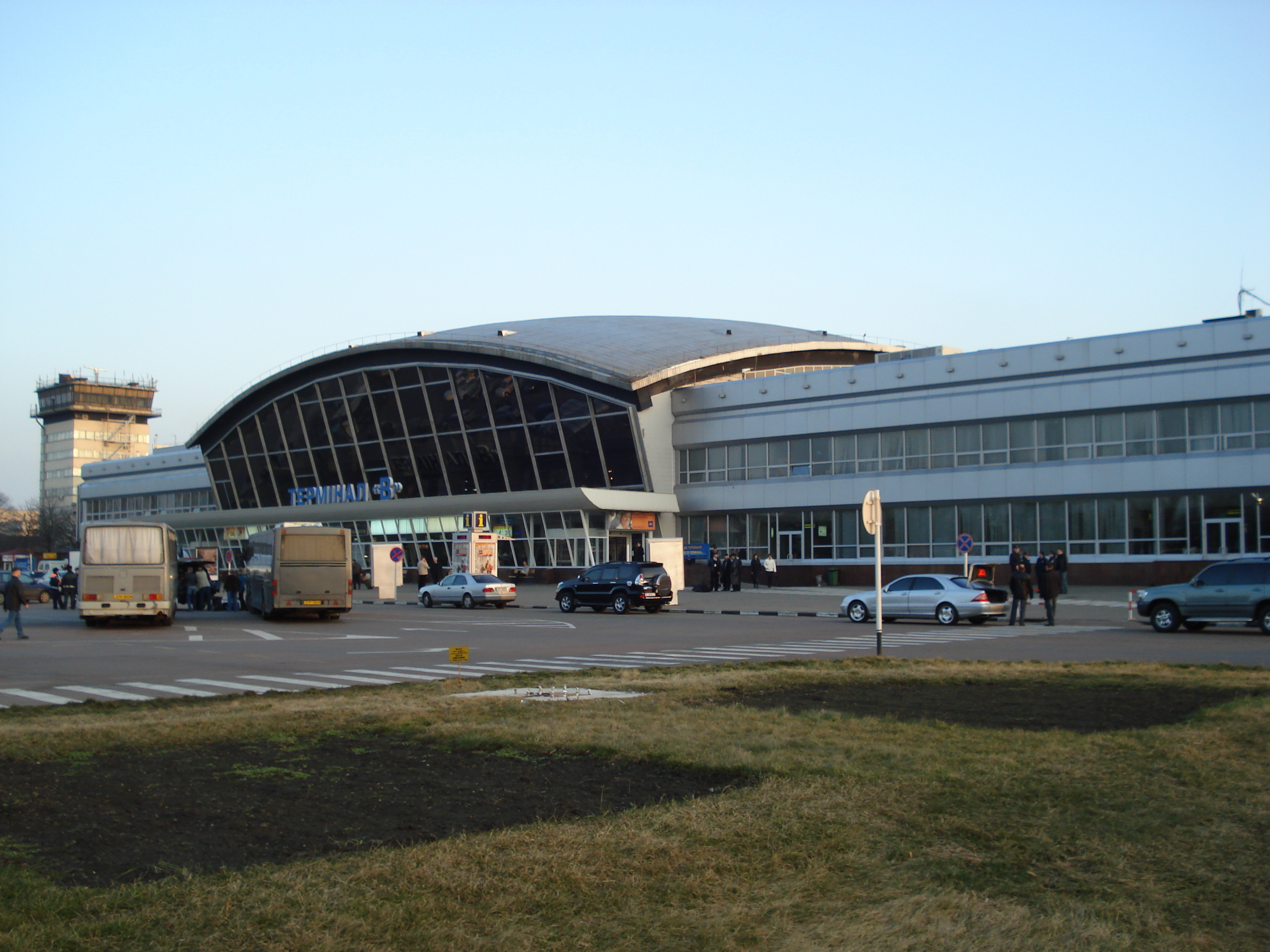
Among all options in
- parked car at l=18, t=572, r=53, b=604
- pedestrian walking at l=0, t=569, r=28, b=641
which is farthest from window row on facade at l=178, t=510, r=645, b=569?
pedestrian walking at l=0, t=569, r=28, b=641

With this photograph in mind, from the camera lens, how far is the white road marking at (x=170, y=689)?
48.6 ft

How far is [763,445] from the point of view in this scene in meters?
63.2

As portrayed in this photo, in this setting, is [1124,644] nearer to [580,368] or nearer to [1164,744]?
[1164,744]

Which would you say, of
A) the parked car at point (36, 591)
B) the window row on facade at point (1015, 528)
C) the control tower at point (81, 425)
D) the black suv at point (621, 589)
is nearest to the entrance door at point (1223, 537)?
the window row on facade at point (1015, 528)

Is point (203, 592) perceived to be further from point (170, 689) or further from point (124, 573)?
point (170, 689)

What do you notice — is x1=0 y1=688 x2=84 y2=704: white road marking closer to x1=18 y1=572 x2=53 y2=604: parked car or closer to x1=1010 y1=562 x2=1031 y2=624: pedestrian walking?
x1=1010 y1=562 x2=1031 y2=624: pedestrian walking

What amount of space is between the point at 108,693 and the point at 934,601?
76.5ft

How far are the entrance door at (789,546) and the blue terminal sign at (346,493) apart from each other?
2570 centimetres

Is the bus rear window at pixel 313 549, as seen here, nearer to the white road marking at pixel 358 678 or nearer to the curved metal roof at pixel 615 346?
the white road marking at pixel 358 678

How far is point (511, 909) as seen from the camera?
5.13 metres

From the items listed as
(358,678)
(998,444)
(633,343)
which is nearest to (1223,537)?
(998,444)

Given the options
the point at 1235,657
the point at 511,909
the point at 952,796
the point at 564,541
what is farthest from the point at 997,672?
the point at 564,541

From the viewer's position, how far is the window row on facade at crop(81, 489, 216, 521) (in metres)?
98.6

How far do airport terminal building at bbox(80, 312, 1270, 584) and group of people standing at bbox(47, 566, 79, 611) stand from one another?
23.3 meters
